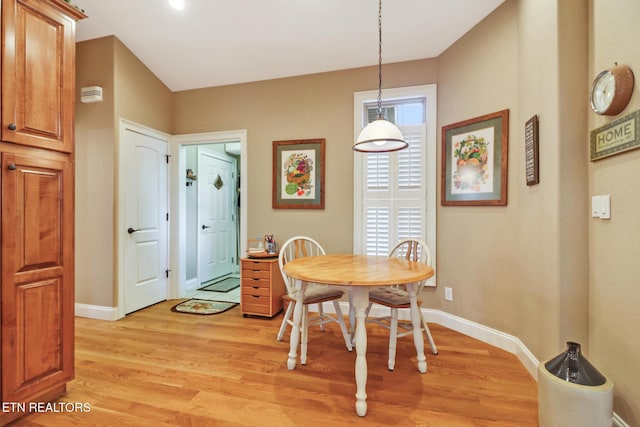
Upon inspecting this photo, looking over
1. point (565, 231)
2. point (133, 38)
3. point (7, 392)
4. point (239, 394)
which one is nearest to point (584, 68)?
point (565, 231)

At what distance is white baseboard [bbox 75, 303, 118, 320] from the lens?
3.12 metres

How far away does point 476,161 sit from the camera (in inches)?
106

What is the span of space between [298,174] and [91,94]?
2267mm

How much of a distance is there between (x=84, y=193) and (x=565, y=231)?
13.8 ft

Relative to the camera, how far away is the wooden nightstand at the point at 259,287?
318 centimetres

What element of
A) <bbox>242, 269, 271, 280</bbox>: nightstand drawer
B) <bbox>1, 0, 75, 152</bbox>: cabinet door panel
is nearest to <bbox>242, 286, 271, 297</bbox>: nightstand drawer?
<bbox>242, 269, 271, 280</bbox>: nightstand drawer

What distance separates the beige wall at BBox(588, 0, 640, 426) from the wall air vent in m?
4.04

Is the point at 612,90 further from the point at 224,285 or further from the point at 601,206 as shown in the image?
the point at 224,285

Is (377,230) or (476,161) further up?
(476,161)

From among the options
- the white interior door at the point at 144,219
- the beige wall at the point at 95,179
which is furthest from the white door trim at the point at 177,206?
the beige wall at the point at 95,179

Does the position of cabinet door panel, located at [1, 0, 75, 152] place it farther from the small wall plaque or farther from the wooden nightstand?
the small wall plaque

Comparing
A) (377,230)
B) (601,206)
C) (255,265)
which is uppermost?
(601,206)

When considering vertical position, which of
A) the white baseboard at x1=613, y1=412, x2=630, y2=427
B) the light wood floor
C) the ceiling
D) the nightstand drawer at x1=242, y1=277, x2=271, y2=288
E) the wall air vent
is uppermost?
the ceiling

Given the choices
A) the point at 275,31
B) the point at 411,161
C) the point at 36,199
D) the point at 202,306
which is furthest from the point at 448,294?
the point at 36,199
